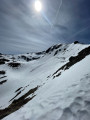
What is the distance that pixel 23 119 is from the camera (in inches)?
201

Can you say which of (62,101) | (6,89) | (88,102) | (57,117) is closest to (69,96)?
(62,101)

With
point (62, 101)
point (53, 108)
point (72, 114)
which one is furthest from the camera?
point (62, 101)

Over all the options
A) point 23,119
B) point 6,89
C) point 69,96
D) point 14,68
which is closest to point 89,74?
point 69,96

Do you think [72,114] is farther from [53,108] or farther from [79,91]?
[79,91]

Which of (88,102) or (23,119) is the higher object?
(88,102)

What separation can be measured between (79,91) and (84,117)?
1.94 metres

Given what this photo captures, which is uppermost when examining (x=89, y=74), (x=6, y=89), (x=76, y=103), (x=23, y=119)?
(x=89, y=74)

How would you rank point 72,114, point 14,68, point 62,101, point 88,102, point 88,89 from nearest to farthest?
point 72,114
point 88,102
point 62,101
point 88,89
point 14,68

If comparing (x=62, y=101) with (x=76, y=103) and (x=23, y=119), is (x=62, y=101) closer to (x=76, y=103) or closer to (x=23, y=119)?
(x=76, y=103)

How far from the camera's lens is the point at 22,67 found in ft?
260

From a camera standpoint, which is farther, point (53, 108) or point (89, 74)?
point (89, 74)

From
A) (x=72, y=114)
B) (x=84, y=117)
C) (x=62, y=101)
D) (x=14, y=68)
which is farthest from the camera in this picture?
(x=14, y=68)

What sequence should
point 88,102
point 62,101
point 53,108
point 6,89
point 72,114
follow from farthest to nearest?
point 6,89 < point 62,101 < point 53,108 < point 88,102 < point 72,114

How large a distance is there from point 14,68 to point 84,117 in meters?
75.3
